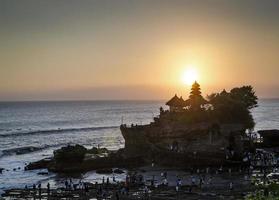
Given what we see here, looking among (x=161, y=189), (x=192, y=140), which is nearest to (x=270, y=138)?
(x=192, y=140)

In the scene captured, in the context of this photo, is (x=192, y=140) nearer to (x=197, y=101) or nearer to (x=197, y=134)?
(x=197, y=134)

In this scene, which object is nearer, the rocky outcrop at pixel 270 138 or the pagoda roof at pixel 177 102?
the pagoda roof at pixel 177 102

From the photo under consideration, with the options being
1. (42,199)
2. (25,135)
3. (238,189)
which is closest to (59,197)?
(42,199)

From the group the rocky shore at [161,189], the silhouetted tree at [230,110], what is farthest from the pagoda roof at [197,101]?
the rocky shore at [161,189]

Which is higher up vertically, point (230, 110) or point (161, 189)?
point (230, 110)

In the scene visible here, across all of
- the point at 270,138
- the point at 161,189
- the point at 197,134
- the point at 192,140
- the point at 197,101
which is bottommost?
the point at 161,189

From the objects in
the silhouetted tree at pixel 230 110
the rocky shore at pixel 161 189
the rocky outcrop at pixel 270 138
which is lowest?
the rocky shore at pixel 161 189

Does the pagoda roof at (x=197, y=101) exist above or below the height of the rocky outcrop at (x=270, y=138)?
above

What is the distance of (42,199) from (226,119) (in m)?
34.0

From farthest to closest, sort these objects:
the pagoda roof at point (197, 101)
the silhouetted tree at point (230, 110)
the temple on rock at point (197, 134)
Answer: the pagoda roof at point (197, 101) < the silhouetted tree at point (230, 110) < the temple on rock at point (197, 134)

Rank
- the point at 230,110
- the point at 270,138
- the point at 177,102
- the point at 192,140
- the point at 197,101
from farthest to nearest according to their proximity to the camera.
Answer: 1. the point at 270,138
2. the point at 177,102
3. the point at 197,101
4. the point at 230,110
5. the point at 192,140

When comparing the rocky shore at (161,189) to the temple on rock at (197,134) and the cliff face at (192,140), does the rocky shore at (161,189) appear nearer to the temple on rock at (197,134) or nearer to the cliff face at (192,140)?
the temple on rock at (197,134)

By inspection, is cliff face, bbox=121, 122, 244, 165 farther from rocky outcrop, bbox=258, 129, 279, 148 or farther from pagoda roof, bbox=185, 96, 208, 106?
rocky outcrop, bbox=258, 129, 279, 148

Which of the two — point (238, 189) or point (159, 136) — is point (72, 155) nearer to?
point (159, 136)
